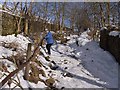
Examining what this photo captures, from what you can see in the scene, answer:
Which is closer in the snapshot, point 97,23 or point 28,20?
point 28,20

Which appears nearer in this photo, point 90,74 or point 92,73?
point 90,74

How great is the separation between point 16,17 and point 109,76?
11.2 metres

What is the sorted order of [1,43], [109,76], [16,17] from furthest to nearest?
1. [16,17]
2. [1,43]
3. [109,76]

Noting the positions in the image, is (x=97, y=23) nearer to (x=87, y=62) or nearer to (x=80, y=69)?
(x=87, y=62)

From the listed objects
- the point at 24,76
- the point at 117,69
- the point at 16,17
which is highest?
the point at 16,17

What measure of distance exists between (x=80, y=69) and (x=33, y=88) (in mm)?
4133

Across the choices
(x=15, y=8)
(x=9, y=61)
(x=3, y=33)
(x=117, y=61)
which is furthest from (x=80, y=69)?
(x=15, y=8)

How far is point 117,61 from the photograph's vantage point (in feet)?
42.5

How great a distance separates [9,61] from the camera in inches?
364

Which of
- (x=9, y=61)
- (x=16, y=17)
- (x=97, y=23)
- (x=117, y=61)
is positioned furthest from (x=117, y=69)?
(x=97, y=23)

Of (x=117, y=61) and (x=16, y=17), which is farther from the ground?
(x=16, y=17)

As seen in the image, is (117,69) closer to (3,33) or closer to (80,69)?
(80,69)

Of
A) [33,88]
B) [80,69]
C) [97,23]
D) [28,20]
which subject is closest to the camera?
[33,88]

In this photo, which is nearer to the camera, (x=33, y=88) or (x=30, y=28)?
(x=33, y=88)
